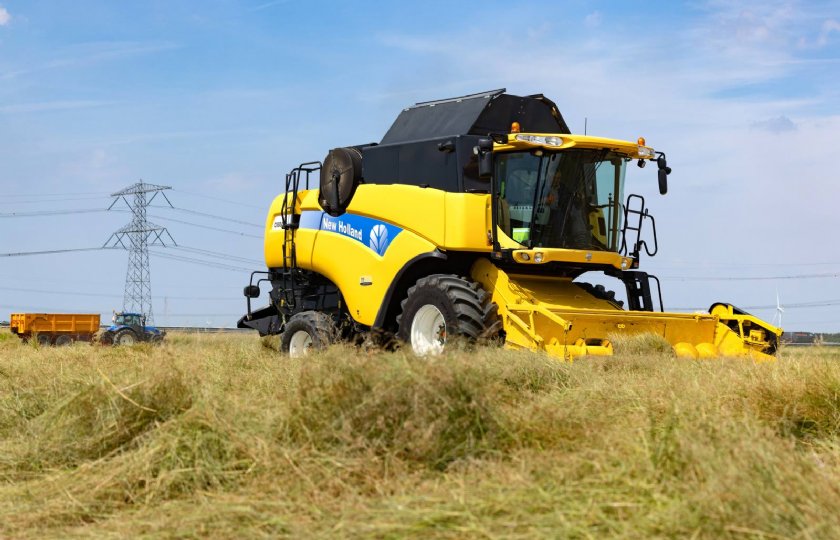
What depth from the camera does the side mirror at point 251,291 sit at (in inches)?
647

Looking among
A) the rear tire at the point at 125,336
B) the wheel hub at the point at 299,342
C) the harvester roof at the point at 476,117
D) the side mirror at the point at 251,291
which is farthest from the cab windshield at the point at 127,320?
the harvester roof at the point at 476,117

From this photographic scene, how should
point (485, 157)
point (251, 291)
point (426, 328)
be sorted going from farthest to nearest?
point (251, 291) → point (426, 328) → point (485, 157)

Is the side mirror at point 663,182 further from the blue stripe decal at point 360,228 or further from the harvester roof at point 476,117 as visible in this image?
the blue stripe decal at point 360,228

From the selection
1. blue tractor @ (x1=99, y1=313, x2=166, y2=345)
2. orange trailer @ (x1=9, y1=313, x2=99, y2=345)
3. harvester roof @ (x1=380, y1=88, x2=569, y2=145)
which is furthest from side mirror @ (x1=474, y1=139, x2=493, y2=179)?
orange trailer @ (x1=9, y1=313, x2=99, y2=345)

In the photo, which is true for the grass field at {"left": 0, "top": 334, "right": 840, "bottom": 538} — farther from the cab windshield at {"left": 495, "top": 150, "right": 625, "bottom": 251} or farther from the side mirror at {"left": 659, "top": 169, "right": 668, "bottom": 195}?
the side mirror at {"left": 659, "top": 169, "right": 668, "bottom": 195}

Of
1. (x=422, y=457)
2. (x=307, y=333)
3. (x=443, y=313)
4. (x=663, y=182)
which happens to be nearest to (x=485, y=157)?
(x=443, y=313)

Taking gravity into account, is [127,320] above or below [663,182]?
below

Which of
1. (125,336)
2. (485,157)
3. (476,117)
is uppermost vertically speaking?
(476,117)

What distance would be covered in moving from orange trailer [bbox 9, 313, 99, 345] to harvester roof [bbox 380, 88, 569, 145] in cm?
2376

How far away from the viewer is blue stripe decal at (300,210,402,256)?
41.2 feet

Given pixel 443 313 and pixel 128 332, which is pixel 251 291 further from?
pixel 128 332

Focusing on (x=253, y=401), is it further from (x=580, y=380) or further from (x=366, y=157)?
(x=366, y=157)

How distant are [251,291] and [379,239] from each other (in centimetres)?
445

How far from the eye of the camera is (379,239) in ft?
→ 41.6
